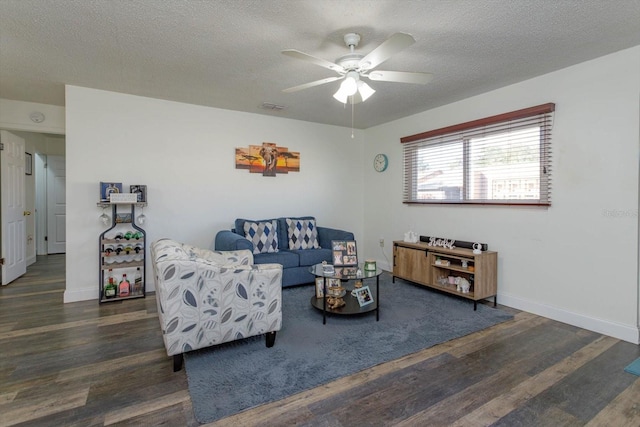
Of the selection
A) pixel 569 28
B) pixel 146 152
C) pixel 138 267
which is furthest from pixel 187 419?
pixel 569 28

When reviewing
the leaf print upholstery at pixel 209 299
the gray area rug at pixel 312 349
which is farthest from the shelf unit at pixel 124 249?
the gray area rug at pixel 312 349

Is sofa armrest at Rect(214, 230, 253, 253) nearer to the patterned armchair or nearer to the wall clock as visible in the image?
the patterned armchair

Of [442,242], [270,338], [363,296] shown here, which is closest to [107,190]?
[270,338]

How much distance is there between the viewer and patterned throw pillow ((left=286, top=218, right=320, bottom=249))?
4.51 meters

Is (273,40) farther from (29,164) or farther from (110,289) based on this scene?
(29,164)

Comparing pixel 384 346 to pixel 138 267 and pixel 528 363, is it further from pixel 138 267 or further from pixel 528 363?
pixel 138 267

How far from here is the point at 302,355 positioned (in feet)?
7.75

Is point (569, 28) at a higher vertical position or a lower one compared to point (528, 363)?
higher

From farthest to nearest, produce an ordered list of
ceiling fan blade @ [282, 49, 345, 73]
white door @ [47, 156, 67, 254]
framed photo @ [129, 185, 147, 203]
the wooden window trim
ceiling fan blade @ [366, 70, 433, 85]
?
white door @ [47, 156, 67, 254] < framed photo @ [129, 185, 147, 203] < the wooden window trim < ceiling fan blade @ [366, 70, 433, 85] < ceiling fan blade @ [282, 49, 345, 73]

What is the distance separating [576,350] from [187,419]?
2.87 metres

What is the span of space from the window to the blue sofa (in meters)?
1.46

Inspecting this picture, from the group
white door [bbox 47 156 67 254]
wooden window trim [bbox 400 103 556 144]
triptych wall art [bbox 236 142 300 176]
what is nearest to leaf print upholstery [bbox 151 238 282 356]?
triptych wall art [bbox 236 142 300 176]

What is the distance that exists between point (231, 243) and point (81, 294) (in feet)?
6.17

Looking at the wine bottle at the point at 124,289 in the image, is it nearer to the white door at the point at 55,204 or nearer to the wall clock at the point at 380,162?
the wall clock at the point at 380,162
